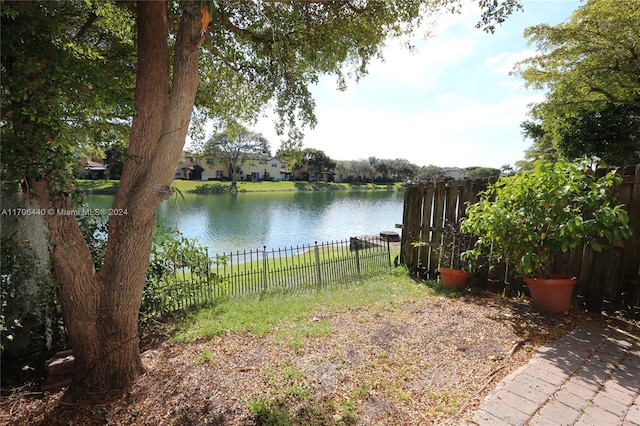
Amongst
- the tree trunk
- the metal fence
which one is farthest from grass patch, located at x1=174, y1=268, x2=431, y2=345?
the tree trunk

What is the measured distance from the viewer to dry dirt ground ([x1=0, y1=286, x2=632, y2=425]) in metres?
2.29

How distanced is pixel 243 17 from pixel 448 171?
91012 mm

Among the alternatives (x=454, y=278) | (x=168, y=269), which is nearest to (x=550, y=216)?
(x=454, y=278)

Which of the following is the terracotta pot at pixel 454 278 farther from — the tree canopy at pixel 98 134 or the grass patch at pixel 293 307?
the tree canopy at pixel 98 134

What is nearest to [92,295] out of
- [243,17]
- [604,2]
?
[243,17]

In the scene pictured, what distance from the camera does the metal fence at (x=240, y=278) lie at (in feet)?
14.4

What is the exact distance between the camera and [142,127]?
2.64 metres

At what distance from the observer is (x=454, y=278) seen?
5.29 meters

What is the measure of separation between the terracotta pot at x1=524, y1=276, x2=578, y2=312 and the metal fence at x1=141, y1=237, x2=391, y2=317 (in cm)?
319

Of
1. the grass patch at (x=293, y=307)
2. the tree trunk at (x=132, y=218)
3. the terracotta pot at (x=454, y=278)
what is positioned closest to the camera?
the tree trunk at (x=132, y=218)

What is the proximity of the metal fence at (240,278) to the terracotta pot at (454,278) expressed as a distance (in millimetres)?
1725

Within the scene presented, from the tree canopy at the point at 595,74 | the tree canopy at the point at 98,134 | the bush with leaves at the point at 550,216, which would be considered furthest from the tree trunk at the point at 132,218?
the tree canopy at the point at 595,74

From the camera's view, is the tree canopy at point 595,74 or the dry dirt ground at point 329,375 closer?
the dry dirt ground at point 329,375

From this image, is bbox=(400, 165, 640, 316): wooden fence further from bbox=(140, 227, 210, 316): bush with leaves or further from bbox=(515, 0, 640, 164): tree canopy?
bbox=(515, 0, 640, 164): tree canopy
